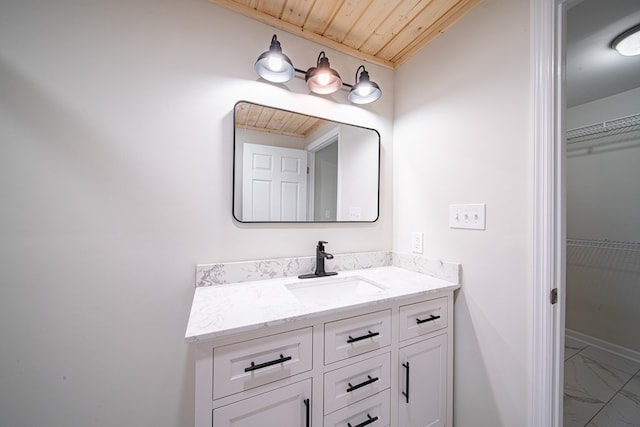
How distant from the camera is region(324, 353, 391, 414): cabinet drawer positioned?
2.79ft

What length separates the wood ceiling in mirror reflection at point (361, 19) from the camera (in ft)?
3.86

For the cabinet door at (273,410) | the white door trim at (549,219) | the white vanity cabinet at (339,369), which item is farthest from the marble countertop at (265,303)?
the white door trim at (549,219)

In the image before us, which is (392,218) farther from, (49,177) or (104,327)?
(49,177)

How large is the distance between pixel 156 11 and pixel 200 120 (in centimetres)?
52

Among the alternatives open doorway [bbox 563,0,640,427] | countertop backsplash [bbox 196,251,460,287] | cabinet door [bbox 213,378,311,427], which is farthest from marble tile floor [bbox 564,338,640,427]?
cabinet door [bbox 213,378,311,427]

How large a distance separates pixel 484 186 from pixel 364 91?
0.88 m

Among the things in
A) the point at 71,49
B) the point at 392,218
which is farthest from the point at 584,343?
the point at 71,49

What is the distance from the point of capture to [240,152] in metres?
1.20

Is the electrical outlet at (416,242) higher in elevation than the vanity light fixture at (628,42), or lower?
lower

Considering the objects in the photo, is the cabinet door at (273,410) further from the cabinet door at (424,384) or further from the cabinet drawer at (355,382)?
the cabinet door at (424,384)

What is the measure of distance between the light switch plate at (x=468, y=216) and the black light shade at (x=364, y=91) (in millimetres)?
837

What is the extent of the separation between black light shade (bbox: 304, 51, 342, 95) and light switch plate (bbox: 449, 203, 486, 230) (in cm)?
97

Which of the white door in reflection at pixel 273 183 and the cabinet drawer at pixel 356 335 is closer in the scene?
the cabinet drawer at pixel 356 335

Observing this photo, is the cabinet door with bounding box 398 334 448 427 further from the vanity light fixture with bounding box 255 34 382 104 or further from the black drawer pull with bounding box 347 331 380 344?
the vanity light fixture with bounding box 255 34 382 104
